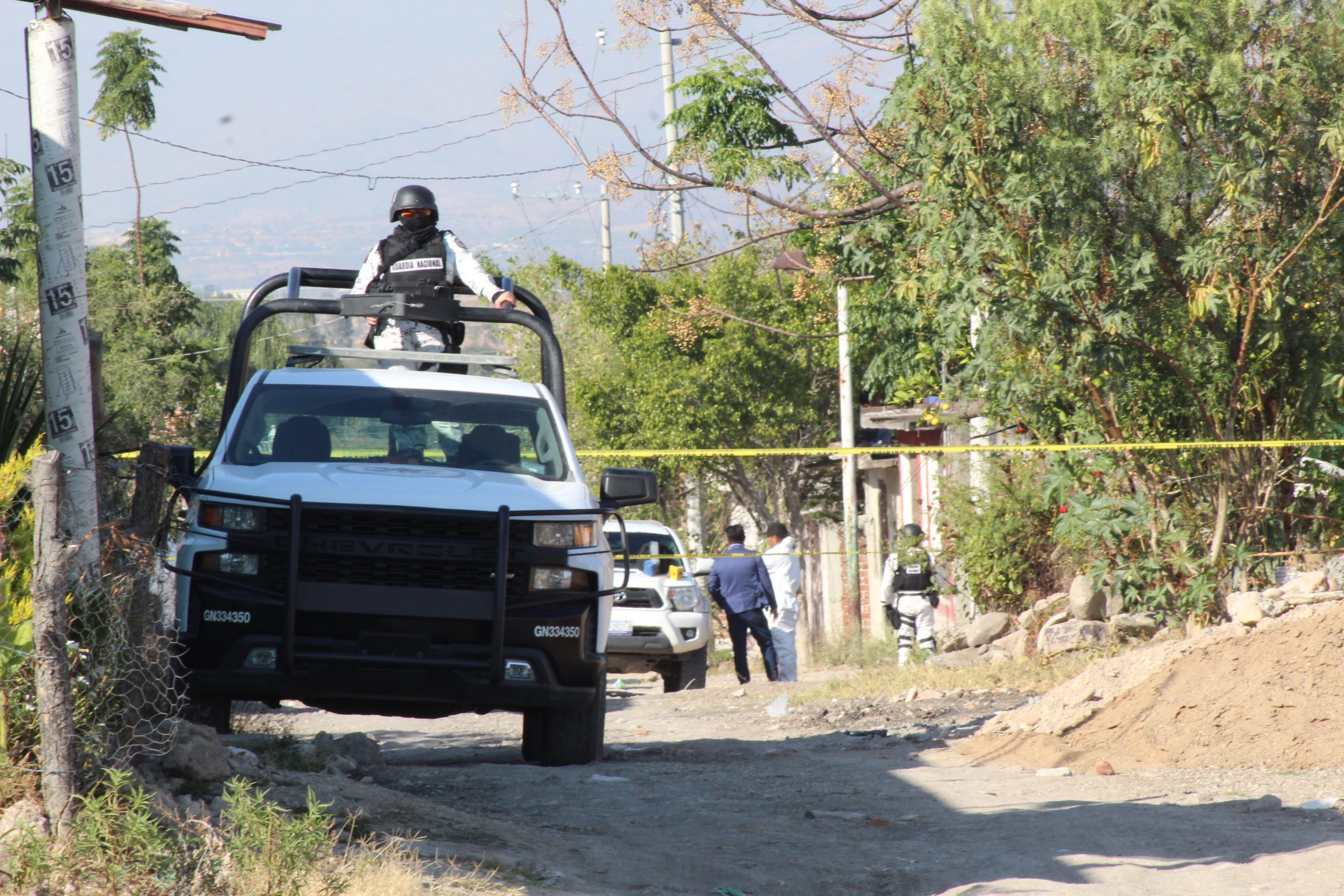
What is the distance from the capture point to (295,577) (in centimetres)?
588

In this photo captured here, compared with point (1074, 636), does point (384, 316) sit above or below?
above

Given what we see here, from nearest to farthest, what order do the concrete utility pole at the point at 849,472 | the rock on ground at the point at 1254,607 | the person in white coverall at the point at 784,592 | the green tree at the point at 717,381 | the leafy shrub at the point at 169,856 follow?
1. the leafy shrub at the point at 169,856
2. the rock on ground at the point at 1254,607
3. the person in white coverall at the point at 784,592
4. the concrete utility pole at the point at 849,472
5. the green tree at the point at 717,381

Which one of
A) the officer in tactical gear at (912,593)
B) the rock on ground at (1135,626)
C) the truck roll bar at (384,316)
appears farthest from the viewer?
the officer in tactical gear at (912,593)

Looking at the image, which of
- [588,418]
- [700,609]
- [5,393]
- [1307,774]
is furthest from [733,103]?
[588,418]

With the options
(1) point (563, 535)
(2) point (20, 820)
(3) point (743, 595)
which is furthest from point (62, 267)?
(3) point (743, 595)

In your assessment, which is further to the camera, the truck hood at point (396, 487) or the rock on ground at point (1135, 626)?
the rock on ground at point (1135, 626)

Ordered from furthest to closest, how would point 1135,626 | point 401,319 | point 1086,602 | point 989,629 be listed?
point 989,629 → point 1086,602 → point 1135,626 → point 401,319

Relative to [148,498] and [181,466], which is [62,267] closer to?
[148,498]

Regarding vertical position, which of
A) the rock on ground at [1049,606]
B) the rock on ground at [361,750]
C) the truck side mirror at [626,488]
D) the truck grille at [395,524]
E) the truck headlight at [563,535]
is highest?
the truck side mirror at [626,488]

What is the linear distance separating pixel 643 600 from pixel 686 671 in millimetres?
1066

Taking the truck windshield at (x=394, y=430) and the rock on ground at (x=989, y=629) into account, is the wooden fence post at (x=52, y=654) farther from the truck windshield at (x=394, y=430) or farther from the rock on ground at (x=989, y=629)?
the rock on ground at (x=989, y=629)

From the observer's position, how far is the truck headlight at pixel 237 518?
6.07 metres

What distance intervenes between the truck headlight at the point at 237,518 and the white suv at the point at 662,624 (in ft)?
29.0

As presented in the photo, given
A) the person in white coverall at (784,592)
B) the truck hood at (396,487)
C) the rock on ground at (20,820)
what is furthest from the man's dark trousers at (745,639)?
the rock on ground at (20,820)
